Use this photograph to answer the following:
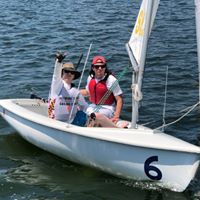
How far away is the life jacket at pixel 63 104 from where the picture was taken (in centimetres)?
820

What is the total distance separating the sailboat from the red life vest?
0.80m


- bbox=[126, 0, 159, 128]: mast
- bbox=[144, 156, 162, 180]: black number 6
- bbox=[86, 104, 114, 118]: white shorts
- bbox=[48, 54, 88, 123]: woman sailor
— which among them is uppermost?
bbox=[126, 0, 159, 128]: mast

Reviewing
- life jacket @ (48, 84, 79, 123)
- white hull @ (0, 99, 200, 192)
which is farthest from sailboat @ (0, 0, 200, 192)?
life jacket @ (48, 84, 79, 123)

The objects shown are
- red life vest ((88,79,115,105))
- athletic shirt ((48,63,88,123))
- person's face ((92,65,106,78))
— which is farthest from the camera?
red life vest ((88,79,115,105))

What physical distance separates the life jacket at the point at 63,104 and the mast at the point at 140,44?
104 centimetres

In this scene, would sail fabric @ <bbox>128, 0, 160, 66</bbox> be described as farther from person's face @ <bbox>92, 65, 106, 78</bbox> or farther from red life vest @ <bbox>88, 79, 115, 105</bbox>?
red life vest @ <bbox>88, 79, 115, 105</bbox>

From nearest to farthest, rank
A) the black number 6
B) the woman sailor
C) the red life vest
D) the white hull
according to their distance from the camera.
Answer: the white hull → the black number 6 → the woman sailor → the red life vest

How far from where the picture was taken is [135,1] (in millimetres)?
21125

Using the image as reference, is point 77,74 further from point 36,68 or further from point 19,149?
point 36,68

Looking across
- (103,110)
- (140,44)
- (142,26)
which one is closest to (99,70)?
(103,110)

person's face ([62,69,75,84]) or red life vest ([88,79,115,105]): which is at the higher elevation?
person's face ([62,69,75,84])

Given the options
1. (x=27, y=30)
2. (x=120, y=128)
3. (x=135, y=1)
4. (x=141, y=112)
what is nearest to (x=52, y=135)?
(x=120, y=128)

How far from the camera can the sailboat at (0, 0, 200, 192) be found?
697cm

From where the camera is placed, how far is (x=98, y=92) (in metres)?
8.49
